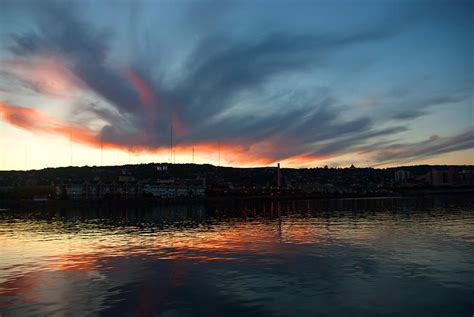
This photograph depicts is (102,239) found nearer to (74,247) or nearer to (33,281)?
(74,247)

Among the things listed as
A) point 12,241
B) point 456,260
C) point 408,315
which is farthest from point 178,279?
point 12,241

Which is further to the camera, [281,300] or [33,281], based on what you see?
[33,281]

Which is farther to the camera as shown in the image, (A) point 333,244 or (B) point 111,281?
A: (A) point 333,244

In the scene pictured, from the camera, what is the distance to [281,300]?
2162 cm

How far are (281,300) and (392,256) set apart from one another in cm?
1693

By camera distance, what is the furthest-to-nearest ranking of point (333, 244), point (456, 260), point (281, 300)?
point (333, 244) < point (456, 260) < point (281, 300)

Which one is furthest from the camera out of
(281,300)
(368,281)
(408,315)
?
(368,281)

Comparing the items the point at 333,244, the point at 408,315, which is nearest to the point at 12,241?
the point at 333,244

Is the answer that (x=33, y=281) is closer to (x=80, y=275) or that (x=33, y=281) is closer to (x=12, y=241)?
(x=80, y=275)

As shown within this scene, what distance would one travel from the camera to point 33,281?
87.2 feet

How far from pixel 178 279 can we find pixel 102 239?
88.0 ft

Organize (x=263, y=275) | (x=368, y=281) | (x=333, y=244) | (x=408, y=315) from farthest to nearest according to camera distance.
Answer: (x=333, y=244), (x=263, y=275), (x=368, y=281), (x=408, y=315)

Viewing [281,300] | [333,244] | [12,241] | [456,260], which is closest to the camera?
[281,300]

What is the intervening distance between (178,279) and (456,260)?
22.6m
